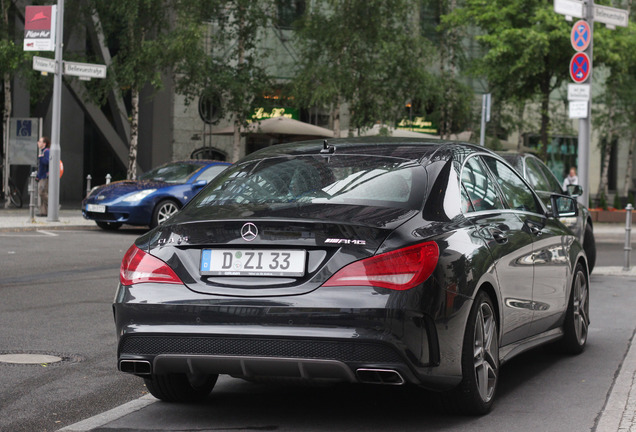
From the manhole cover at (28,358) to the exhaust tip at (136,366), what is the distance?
207cm

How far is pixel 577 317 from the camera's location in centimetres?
793

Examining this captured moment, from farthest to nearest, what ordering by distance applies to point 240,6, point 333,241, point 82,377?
point 240,6
point 82,377
point 333,241

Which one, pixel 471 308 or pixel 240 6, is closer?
pixel 471 308

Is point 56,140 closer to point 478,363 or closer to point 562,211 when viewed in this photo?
point 562,211

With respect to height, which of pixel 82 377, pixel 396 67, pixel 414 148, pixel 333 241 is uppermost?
pixel 396 67

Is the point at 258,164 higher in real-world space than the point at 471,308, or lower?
higher

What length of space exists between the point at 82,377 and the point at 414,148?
2541 mm

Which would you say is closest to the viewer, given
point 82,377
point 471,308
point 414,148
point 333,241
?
point 333,241

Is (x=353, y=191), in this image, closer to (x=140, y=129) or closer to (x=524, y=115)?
(x=140, y=129)

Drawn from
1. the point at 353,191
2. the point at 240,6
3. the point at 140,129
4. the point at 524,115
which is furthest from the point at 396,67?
the point at 353,191

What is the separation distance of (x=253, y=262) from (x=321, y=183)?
76 cm

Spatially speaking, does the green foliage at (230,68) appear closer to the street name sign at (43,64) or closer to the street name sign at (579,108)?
the street name sign at (43,64)

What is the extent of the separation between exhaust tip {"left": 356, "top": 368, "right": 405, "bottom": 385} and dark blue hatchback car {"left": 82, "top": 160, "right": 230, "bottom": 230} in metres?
15.4

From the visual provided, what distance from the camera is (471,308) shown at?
18.2 ft
